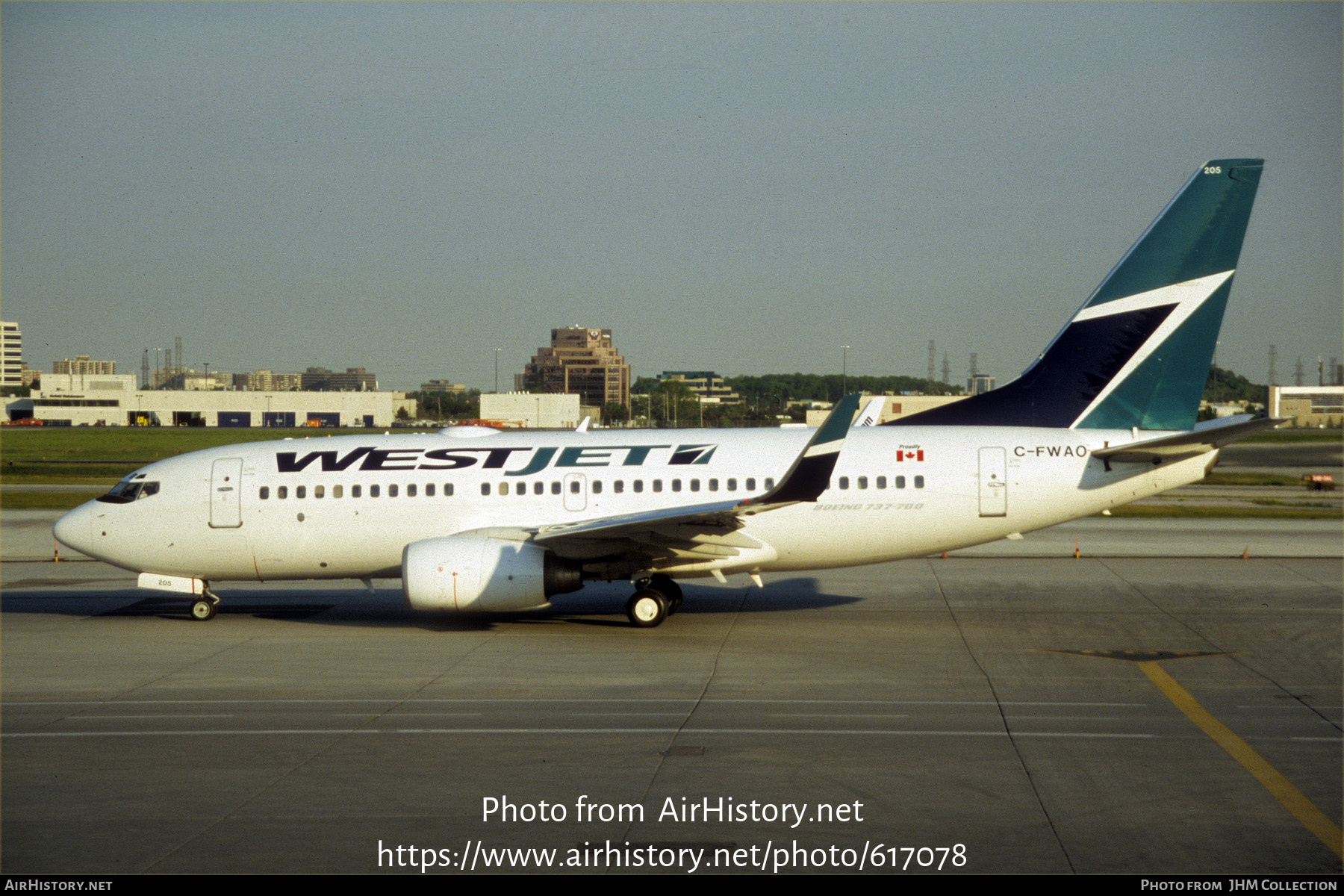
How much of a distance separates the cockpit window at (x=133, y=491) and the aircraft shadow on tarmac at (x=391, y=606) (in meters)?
2.55

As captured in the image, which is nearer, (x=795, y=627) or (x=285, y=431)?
(x=795, y=627)

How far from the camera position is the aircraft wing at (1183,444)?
64.4 ft

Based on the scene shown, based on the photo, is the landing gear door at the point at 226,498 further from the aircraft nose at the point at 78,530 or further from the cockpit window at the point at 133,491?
the aircraft nose at the point at 78,530

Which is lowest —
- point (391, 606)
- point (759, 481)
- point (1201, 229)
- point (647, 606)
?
point (391, 606)

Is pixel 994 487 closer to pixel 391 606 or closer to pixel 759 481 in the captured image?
pixel 759 481

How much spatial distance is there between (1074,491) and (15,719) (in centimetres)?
1819

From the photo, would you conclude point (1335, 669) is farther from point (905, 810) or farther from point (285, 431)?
point (285, 431)

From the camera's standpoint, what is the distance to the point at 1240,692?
607 inches

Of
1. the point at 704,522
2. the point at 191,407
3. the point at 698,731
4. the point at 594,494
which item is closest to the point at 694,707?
the point at 698,731

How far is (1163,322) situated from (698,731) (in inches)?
544

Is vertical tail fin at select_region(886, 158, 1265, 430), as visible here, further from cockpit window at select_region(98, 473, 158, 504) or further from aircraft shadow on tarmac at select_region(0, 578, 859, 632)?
cockpit window at select_region(98, 473, 158, 504)

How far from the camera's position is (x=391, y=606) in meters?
24.1

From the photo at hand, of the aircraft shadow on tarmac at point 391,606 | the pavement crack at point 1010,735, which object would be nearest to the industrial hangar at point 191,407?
the aircraft shadow on tarmac at point 391,606

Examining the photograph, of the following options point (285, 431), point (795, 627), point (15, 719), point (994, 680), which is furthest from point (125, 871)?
point (285, 431)
